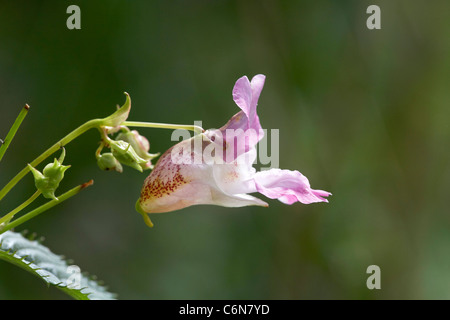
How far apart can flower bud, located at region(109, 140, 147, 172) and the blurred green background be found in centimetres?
179

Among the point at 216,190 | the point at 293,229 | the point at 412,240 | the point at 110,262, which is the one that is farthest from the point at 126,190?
the point at 216,190

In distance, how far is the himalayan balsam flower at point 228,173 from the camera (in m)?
0.75

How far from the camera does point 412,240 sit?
8.89 ft

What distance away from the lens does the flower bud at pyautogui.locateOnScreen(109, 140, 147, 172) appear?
0.74m

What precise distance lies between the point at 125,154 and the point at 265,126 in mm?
1927

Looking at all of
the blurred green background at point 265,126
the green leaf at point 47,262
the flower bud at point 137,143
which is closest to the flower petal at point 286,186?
the flower bud at point 137,143

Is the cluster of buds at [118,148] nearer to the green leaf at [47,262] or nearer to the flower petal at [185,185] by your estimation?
the flower petal at [185,185]

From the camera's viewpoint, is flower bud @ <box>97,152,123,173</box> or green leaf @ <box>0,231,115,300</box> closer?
flower bud @ <box>97,152,123,173</box>

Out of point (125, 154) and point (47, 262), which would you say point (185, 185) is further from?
point (47, 262)

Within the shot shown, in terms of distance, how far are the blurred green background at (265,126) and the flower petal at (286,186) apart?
1813 millimetres

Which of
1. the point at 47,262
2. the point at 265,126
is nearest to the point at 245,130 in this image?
the point at 47,262

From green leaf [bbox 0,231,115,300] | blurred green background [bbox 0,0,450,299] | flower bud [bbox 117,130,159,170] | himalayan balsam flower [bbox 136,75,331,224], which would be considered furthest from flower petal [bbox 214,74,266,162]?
blurred green background [bbox 0,0,450,299]

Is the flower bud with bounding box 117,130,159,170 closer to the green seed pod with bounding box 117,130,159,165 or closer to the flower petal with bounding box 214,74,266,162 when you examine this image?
the green seed pod with bounding box 117,130,159,165

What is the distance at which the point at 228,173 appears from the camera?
0.77m
